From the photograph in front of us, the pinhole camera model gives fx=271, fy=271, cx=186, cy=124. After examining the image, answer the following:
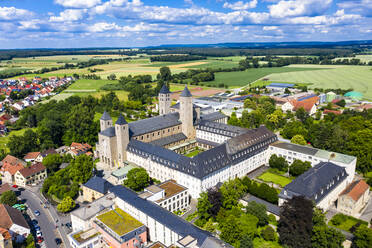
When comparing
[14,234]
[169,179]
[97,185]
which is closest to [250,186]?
[169,179]

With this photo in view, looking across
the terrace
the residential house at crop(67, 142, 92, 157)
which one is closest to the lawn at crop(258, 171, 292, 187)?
the terrace

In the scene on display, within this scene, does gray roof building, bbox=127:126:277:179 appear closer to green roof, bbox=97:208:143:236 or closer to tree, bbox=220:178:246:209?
tree, bbox=220:178:246:209

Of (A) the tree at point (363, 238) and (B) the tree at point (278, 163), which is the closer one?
(A) the tree at point (363, 238)

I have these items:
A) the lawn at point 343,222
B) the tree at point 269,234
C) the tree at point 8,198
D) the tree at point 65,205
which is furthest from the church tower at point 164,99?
the lawn at point 343,222

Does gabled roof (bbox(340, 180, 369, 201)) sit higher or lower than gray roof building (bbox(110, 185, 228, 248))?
lower

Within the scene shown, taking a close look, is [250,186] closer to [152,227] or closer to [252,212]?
[252,212]

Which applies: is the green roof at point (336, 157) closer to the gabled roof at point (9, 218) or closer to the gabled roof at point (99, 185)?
the gabled roof at point (99, 185)

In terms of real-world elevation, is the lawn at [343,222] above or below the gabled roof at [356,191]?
below
